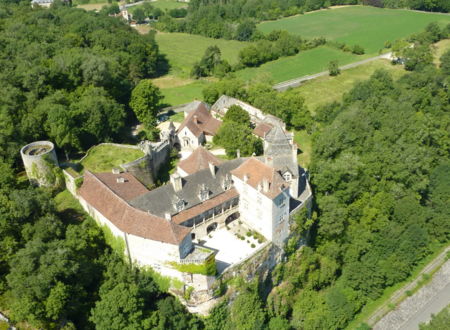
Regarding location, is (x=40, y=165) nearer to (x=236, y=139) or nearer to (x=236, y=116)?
(x=236, y=139)

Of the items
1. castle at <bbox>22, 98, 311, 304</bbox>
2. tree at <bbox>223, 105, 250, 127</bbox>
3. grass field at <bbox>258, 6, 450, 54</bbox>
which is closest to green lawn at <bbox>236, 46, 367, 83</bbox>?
grass field at <bbox>258, 6, 450, 54</bbox>

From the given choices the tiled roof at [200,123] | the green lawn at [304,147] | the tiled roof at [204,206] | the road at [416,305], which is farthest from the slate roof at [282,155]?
the tiled roof at [200,123]

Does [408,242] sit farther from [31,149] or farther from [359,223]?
[31,149]

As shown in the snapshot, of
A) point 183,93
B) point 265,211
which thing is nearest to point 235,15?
point 183,93

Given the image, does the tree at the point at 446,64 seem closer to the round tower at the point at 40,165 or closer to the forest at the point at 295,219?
the forest at the point at 295,219

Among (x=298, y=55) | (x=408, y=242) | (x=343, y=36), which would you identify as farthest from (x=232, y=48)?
(x=408, y=242)
